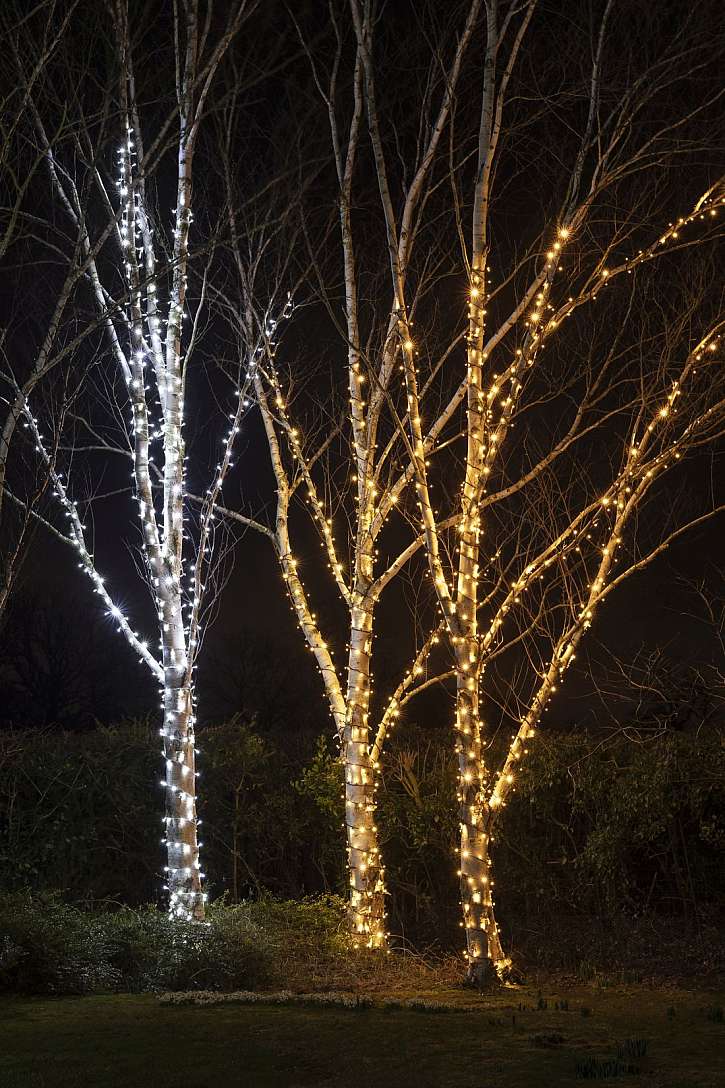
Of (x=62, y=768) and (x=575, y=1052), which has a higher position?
(x=62, y=768)

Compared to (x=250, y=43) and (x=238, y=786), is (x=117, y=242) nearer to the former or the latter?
(x=250, y=43)

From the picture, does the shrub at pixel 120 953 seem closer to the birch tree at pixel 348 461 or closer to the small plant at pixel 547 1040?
the birch tree at pixel 348 461

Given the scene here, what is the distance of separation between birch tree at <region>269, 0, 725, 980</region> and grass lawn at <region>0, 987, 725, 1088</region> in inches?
61.4

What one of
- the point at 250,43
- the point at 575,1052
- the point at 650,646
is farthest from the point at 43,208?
the point at 575,1052

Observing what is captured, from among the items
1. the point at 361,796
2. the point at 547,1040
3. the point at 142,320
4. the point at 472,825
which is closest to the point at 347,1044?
the point at 547,1040

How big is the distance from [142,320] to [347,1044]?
652 cm

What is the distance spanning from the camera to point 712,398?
8.56 meters

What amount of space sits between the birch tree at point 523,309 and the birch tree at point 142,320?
1096 mm

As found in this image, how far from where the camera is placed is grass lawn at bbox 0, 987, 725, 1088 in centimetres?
457

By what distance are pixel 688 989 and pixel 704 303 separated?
5252mm

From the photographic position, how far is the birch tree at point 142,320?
899cm

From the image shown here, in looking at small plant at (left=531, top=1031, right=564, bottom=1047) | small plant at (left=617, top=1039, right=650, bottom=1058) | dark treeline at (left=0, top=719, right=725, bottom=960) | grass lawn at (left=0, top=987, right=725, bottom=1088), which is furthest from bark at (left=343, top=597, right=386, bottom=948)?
small plant at (left=617, top=1039, right=650, bottom=1058)

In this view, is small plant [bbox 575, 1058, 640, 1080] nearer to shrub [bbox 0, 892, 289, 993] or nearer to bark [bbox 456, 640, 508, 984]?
bark [bbox 456, 640, 508, 984]

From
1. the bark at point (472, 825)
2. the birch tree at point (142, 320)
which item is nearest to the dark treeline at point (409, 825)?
the birch tree at point (142, 320)
